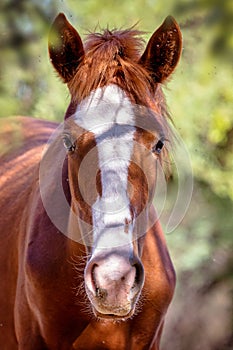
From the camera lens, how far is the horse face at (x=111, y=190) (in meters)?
2.43

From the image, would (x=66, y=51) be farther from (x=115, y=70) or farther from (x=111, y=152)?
(x=111, y=152)

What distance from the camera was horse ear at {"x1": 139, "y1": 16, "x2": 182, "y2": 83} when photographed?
292 centimetres

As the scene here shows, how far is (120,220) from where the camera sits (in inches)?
98.2

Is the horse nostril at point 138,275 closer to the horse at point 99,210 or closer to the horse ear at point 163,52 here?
the horse at point 99,210

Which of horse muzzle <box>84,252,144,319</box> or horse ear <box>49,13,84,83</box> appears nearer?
horse muzzle <box>84,252,144,319</box>

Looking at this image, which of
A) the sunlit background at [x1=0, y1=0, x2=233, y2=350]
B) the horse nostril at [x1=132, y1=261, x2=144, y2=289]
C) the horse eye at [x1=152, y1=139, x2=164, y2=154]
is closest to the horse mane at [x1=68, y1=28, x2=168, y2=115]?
the horse eye at [x1=152, y1=139, x2=164, y2=154]

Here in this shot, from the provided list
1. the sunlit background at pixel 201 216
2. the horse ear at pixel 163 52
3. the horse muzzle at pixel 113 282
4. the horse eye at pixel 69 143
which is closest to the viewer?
the horse muzzle at pixel 113 282

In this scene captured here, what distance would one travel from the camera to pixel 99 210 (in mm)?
2572

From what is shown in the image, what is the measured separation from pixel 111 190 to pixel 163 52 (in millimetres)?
719

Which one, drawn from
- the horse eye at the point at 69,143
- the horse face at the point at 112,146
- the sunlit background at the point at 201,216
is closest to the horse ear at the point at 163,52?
the horse face at the point at 112,146

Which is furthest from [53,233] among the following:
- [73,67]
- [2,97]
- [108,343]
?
[2,97]

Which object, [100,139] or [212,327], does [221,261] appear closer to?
[212,327]

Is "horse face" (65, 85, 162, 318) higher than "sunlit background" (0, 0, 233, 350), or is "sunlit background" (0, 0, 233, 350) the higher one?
"horse face" (65, 85, 162, 318)

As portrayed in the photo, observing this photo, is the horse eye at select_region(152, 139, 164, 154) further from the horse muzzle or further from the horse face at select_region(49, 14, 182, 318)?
the horse muzzle
